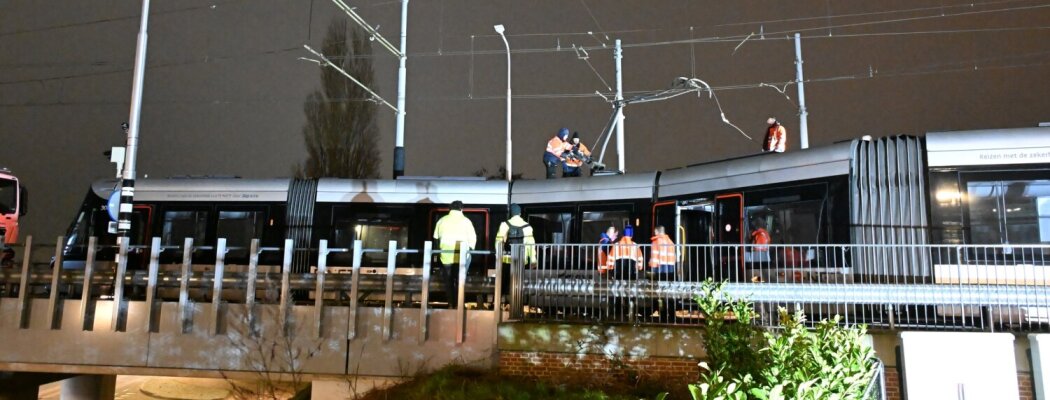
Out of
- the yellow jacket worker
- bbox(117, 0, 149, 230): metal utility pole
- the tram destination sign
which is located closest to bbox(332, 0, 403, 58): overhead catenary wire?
bbox(117, 0, 149, 230): metal utility pole

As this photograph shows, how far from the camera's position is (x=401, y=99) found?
22.2 metres

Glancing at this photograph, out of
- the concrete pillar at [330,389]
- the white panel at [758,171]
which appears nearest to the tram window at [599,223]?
the white panel at [758,171]

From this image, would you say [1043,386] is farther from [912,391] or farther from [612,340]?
[612,340]

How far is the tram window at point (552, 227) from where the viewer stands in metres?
15.8

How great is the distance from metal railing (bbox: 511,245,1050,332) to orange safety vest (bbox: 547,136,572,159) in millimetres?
6063

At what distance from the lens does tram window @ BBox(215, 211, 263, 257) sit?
16.9 metres

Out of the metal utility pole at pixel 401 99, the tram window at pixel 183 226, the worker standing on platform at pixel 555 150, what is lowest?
the tram window at pixel 183 226

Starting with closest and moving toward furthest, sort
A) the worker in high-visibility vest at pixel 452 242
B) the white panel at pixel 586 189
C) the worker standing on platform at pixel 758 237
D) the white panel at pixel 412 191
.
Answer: the worker in high-visibility vest at pixel 452 242
the worker standing on platform at pixel 758 237
the white panel at pixel 586 189
the white panel at pixel 412 191

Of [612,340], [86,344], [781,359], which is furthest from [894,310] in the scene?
[86,344]

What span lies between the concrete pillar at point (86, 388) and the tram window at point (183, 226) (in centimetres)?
328

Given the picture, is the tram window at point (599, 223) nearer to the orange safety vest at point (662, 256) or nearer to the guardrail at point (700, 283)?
the guardrail at point (700, 283)

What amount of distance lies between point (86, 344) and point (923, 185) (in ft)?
43.0

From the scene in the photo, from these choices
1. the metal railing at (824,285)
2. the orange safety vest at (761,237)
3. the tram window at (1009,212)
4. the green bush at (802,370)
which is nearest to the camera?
the green bush at (802,370)

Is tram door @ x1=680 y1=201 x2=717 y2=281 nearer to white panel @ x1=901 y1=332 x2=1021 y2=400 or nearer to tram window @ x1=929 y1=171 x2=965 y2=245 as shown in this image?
tram window @ x1=929 y1=171 x2=965 y2=245
